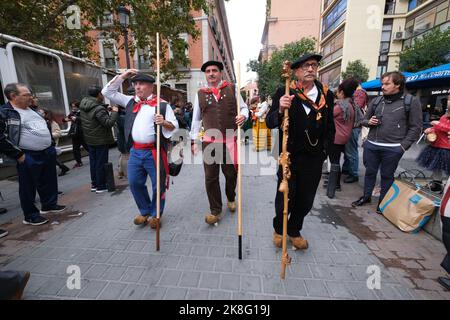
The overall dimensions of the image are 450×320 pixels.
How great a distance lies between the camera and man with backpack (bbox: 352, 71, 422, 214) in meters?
3.19

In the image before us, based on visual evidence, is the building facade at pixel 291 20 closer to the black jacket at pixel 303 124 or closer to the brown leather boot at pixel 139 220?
the black jacket at pixel 303 124

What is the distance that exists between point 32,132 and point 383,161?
16.5 ft

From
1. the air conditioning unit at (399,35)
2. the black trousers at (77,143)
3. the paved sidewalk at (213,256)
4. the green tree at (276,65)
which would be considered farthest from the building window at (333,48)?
the paved sidewalk at (213,256)

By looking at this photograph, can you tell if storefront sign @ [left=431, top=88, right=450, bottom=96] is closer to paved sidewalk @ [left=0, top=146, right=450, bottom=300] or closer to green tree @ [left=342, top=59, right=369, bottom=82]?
green tree @ [left=342, top=59, right=369, bottom=82]

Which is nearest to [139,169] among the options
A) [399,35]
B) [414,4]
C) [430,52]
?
[430,52]

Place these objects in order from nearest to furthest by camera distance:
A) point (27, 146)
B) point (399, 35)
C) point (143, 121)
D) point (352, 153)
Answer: point (143, 121) < point (27, 146) < point (352, 153) < point (399, 35)

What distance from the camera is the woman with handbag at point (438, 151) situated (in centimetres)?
352

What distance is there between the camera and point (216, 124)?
10.3 ft

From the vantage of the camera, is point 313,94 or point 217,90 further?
point 217,90

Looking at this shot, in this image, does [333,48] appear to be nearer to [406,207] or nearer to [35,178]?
[406,207]

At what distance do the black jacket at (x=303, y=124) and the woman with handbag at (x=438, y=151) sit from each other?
235 cm

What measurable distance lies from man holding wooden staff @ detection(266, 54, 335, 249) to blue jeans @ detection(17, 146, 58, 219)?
332 cm
